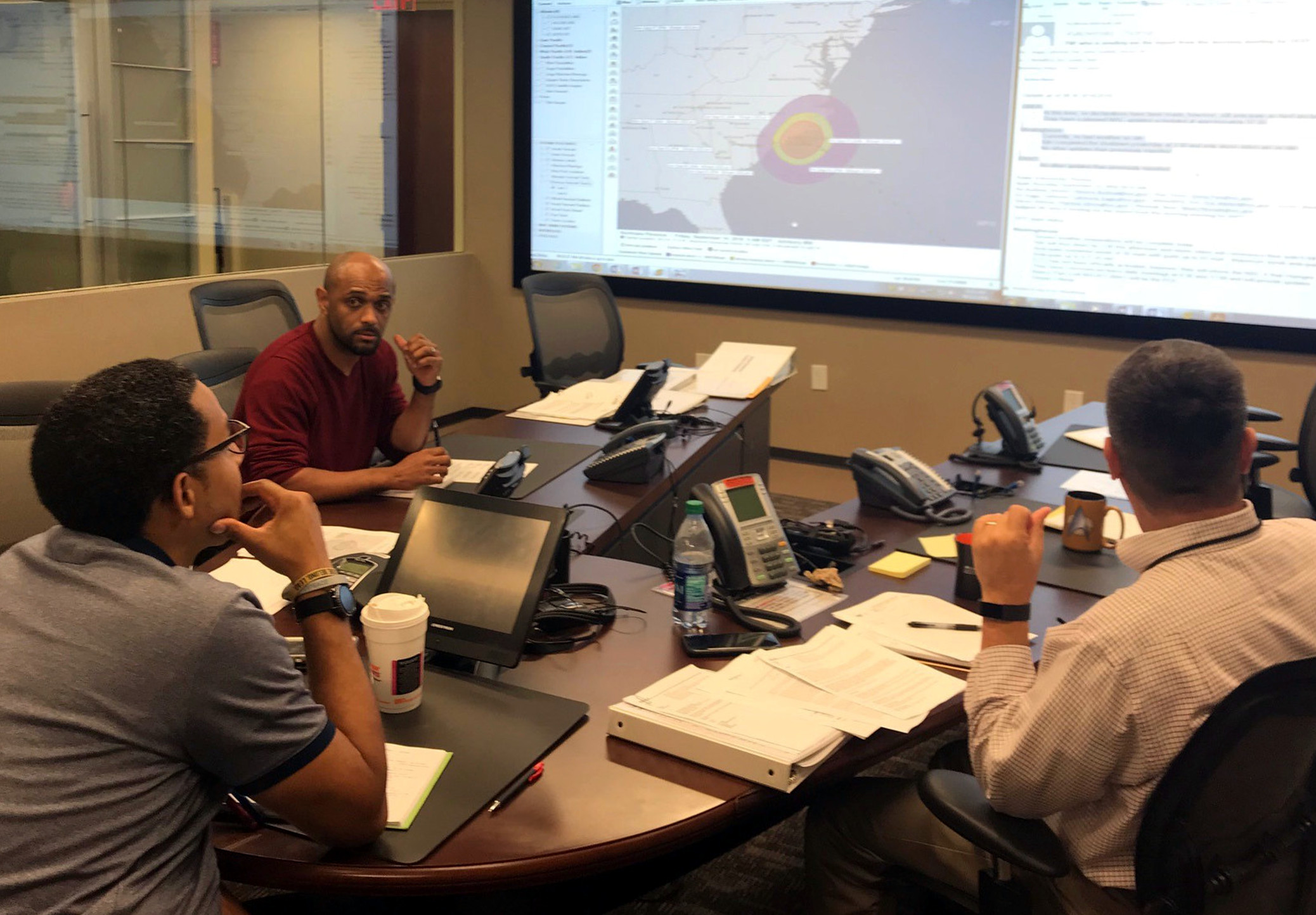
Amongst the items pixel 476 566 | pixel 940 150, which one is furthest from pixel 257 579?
pixel 940 150

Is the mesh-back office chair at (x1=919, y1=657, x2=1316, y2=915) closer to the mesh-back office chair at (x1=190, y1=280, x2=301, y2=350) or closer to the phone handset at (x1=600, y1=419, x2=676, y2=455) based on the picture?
the phone handset at (x1=600, y1=419, x2=676, y2=455)

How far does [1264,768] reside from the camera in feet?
4.13

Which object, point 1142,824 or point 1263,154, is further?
point 1263,154

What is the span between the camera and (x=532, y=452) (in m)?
2.96

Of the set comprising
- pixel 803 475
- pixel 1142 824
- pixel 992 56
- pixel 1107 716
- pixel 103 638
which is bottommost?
pixel 803 475

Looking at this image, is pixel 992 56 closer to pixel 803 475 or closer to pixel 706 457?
pixel 803 475

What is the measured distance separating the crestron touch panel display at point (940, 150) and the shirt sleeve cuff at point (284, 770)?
4.12m

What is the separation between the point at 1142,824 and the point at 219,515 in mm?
1153

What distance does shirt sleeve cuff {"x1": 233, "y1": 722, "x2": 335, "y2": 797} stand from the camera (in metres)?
1.18

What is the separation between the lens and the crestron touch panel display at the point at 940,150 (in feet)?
13.9

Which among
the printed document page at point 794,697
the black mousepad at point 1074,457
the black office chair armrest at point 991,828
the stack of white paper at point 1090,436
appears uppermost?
the stack of white paper at point 1090,436

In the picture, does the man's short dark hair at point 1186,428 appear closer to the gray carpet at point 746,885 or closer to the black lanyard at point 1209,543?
the black lanyard at point 1209,543

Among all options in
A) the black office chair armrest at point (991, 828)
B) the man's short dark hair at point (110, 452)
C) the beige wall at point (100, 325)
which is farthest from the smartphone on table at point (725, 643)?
the beige wall at point (100, 325)

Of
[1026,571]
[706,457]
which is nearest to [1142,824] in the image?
[1026,571]
